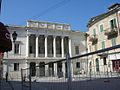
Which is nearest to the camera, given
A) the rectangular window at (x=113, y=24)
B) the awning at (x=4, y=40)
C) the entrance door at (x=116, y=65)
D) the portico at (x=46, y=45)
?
the entrance door at (x=116, y=65)

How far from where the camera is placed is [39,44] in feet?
146

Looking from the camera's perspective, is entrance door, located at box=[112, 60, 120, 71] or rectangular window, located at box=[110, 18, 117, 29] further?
rectangular window, located at box=[110, 18, 117, 29]

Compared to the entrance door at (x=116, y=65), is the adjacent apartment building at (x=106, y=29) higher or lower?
higher

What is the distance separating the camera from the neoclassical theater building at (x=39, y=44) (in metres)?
41.4

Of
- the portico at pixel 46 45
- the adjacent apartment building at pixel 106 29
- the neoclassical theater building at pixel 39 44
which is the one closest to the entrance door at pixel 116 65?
the adjacent apartment building at pixel 106 29

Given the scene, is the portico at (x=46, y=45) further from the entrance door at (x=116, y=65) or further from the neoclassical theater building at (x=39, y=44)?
the entrance door at (x=116, y=65)

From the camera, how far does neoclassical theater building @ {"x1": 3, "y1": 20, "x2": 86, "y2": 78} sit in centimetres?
4144

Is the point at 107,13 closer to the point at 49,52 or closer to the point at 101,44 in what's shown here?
the point at 101,44

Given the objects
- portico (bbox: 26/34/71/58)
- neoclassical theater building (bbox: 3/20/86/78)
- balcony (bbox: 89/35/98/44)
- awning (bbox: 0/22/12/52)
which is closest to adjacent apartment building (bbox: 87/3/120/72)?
balcony (bbox: 89/35/98/44)

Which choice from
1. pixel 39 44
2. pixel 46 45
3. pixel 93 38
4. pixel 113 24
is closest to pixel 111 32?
pixel 113 24

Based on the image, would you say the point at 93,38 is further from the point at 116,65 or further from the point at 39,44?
the point at 116,65

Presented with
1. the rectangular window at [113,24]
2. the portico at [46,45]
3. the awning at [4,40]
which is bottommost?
the awning at [4,40]

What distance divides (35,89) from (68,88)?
124 inches

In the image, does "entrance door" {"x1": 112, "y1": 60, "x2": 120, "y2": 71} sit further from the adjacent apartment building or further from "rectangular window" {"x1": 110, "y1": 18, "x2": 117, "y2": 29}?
"rectangular window" {"x1": 110, "y1": 18, "x2": 117, "y2": 29}
